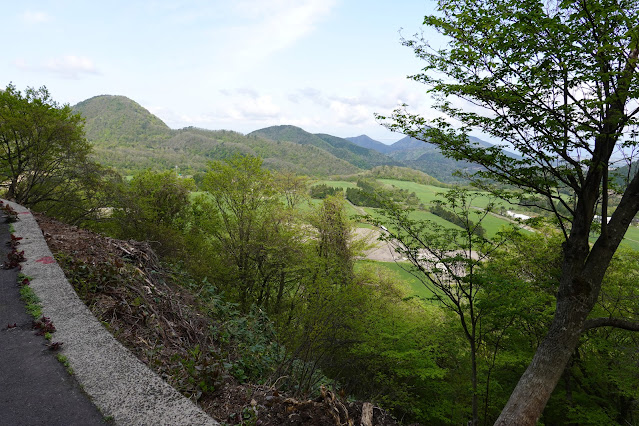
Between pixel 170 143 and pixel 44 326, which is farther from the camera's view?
pixel 170 143

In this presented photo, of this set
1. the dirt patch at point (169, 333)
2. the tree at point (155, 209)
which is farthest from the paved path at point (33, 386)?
the tree at point (155, 209)

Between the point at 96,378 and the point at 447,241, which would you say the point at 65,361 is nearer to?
the point at 96,378

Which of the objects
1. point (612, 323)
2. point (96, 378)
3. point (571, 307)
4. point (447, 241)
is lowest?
point (612, 323)

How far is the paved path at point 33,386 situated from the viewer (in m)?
2.44

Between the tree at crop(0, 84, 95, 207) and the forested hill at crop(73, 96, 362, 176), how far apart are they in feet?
359

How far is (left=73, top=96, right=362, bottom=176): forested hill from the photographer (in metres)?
135

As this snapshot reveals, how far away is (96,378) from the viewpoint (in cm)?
286

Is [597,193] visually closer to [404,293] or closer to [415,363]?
[415,363]

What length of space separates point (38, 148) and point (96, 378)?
1735 centimetres

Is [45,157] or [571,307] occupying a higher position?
[45,157]

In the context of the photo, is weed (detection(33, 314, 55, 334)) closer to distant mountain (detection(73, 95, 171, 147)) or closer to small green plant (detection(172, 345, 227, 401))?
small green plant (detection(172, 345, 227, 401))

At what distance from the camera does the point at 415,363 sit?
10445 mm

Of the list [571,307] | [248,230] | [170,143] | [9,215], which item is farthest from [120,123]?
[571,307]

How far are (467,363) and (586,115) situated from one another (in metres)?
10.7
